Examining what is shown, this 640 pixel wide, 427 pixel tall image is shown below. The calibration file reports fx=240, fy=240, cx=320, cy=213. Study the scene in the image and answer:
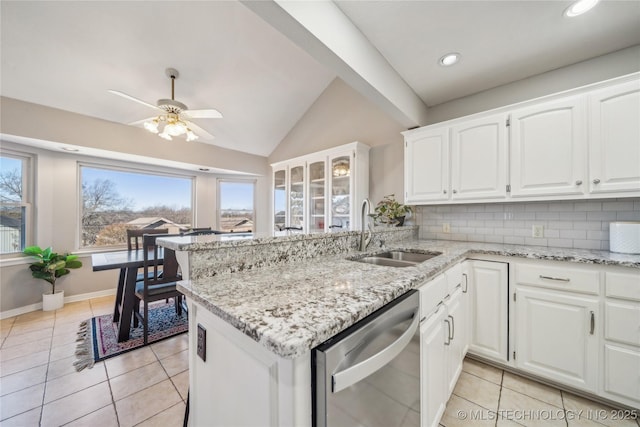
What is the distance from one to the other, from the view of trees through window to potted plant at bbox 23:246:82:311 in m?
0.17

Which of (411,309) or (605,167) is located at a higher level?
(605,167)

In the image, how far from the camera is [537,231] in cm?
212

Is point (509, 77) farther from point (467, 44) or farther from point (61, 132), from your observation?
point (61, 132)

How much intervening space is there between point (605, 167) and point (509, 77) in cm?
110

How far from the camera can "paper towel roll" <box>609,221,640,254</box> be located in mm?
1601

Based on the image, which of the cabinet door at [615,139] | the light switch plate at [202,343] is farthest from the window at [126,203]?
the cabinet door at [615,139]

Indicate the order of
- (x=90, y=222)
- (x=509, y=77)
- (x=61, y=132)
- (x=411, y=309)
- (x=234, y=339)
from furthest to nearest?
(x=90, y=222)
(x=61, y=132)
(x=509, y=77)
(x=411, y=309)
(x=234, y=339)

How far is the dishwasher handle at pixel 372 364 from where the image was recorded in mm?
607

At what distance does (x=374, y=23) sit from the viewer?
163 centimetres

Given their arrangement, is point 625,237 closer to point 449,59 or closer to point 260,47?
point 449,59

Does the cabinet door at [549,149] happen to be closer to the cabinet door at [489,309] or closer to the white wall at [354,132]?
the cabinet door at [489,309]

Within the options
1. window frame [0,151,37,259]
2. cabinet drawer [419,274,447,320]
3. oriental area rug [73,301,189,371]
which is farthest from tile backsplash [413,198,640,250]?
window frame [0,151,37,259]

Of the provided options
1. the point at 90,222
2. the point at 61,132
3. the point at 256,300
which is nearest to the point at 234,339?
the point at 256,300

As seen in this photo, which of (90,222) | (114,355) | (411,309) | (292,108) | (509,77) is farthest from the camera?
(292,108)
